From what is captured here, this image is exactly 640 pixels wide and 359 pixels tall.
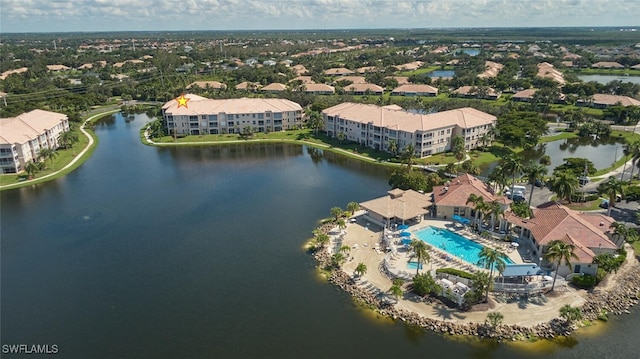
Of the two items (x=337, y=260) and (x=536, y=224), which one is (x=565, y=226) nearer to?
(x=536, y=224)

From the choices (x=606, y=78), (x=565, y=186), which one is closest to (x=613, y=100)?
(x=606, y=78)

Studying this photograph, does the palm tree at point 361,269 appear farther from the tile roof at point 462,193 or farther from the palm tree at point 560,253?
the palm tree at point 560,253

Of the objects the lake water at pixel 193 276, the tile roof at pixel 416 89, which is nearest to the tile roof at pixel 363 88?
the tile roof at pixel 416 89

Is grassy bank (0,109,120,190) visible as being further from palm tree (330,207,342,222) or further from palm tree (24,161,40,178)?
palm tree (330,207,342,222)

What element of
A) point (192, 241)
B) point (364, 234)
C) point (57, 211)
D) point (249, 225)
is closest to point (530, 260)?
point (364, 234)

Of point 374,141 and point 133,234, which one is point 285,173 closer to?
point 374,141

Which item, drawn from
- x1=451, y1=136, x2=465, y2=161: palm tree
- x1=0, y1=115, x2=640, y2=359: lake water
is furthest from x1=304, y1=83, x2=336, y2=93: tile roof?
x1=0, y1=115, x2=640, y2=359: lake water
